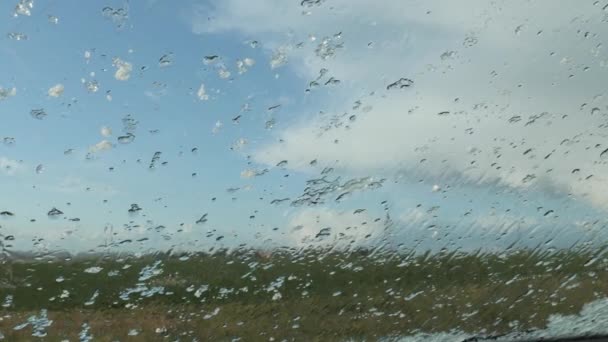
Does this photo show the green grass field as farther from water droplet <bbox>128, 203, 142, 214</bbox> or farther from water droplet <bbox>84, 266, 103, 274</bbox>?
water droplet <bbox>128, 203, 142, 214</bbox>

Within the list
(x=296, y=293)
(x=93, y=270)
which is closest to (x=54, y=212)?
(x=93, y=270)

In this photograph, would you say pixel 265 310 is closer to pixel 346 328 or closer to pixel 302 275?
pixel 302 275

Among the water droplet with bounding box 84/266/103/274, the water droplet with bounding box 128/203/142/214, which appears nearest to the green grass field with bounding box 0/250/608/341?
the water droplet with bounding box 84/266/103/274

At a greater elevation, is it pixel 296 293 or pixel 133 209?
pixel 133 209

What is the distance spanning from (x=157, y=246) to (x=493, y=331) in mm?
2340

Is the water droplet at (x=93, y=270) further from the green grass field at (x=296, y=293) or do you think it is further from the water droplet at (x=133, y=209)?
the water droplet at (x=133, y=209)

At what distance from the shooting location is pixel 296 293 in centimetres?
438

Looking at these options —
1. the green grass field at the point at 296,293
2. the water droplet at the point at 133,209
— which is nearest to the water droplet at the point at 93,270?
the green grass field at the point at 296,293

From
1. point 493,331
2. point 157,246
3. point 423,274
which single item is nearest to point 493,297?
point 493,331

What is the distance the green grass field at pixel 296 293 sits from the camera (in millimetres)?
3850

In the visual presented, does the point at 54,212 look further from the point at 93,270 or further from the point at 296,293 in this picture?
the point at 296,293

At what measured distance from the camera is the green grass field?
3.85m

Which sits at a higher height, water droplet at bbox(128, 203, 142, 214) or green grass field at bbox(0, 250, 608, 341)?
water droplet at bbox(128, 203, 142, 214)

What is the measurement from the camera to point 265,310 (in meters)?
4.39
